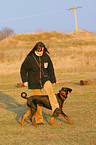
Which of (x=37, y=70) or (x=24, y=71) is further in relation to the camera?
(x=24, y=71)

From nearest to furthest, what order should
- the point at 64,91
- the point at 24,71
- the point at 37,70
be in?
the point at 64,91 → the point at 37,70 → the point at 24,71

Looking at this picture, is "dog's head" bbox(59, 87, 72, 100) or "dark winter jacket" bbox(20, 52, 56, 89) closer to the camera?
"dog's head" bbox(59, 87, 72, 100)

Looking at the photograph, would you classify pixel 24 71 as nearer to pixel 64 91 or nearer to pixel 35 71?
pixel 35 71

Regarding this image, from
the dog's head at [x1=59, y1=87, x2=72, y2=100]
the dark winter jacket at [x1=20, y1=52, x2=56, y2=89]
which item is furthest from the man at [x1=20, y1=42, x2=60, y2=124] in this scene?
the dog's head at [x1=59, y1=87, x2=72, y2=100]

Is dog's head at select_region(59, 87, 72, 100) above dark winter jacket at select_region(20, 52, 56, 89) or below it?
below

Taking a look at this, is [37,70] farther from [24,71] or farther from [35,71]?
[24,71]

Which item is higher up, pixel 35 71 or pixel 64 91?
pixel 35 71

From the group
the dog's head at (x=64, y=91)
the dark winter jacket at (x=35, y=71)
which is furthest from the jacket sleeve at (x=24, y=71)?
the dog's head at (x=64, y=91)

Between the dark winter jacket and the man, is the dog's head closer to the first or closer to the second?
the man

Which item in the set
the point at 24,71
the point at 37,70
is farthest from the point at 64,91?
the point at 24,71

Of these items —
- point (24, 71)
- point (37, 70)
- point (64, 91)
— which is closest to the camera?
point (64, 91)

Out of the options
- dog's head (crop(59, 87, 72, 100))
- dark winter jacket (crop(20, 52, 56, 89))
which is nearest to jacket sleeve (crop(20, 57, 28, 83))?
dark winter jacket (crop(20, 52, 56, 89))

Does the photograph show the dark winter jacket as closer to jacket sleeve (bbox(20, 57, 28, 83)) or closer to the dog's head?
jacket sleeve (bbox(20, 57, 28, 83))

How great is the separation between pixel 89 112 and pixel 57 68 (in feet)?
53.7
